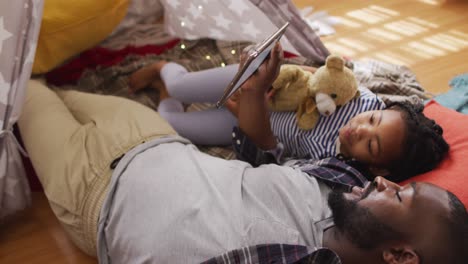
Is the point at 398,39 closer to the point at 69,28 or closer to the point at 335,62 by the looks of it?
the point at 335,62

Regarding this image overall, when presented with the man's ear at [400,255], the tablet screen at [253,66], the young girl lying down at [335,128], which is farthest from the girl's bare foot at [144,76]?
the man's ear at [400,255]

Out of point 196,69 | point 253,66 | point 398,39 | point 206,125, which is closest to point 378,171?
point 253,66

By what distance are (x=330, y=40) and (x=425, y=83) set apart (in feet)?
1.71

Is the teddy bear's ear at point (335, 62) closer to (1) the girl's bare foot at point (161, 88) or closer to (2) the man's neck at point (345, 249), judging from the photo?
(2) the man's neck at point (345, 249)

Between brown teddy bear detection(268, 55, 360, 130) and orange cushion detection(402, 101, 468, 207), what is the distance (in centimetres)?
26

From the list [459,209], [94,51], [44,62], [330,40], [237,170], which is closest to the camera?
[459,209]

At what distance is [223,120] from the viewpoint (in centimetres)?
154

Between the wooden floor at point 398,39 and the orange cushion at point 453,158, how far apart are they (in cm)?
56

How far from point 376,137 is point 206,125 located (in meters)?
0.56

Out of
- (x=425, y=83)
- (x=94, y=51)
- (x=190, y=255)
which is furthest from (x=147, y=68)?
(x=425, y=83)

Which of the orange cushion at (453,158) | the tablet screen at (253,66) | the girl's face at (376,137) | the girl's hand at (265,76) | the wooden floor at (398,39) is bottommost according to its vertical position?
the wooden floor at (398,39)

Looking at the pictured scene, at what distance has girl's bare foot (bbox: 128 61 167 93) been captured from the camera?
1748mm

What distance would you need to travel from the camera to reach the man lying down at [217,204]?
0.94 metres

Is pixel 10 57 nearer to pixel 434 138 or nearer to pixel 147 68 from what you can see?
pixel 147 68
